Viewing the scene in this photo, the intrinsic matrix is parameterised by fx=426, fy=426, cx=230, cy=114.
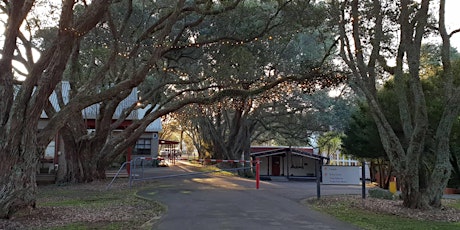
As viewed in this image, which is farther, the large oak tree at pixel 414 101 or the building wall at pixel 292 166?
the building wall at pixel 292 166

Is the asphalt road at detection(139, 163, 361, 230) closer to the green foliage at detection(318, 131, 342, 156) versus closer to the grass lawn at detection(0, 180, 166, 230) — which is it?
the grass lawn at detection(0, 180, 166, 230)

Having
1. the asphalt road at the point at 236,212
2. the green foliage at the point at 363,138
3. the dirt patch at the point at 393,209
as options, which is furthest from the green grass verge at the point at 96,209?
the green foliage at the point at 363,138

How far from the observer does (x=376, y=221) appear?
33.6 feet

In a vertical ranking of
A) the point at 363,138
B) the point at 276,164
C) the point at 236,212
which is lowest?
the point at 236,212

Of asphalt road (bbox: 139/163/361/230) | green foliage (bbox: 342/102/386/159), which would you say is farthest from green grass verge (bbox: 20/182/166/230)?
green foliage (bbox: 342/102/386/159)

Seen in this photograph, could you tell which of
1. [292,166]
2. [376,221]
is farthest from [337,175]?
[292,166]

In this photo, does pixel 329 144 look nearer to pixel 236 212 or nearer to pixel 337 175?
pixel 337 175

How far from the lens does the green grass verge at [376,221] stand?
965 cm

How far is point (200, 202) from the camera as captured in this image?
41.2ft

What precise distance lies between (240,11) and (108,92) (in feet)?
31.5

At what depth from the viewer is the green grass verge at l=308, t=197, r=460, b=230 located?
9.65m

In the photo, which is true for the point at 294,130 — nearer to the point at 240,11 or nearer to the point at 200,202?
the point at 240,11

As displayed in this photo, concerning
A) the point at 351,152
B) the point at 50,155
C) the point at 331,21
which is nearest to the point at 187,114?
the point at 50,155

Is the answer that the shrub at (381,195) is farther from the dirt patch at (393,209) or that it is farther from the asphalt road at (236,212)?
the asphalt road at (236,212)
